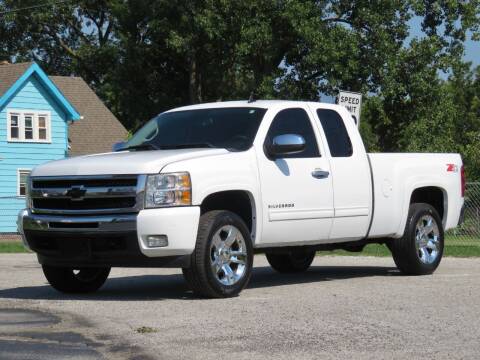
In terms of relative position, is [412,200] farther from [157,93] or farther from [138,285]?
[157,93]

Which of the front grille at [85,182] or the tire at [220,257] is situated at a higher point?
the front grille at [85,182]

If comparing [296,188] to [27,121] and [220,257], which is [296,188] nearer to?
[220,257]

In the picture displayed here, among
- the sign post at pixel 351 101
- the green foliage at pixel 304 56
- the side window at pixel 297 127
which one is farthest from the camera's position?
the green foliage at pixel 304 56

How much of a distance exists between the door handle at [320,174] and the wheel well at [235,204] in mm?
959

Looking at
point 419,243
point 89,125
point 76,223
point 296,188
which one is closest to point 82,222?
point 76,223

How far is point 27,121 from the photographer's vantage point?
4891 centimetres

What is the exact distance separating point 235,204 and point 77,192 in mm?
1659

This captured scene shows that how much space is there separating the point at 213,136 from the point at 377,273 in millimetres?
3692

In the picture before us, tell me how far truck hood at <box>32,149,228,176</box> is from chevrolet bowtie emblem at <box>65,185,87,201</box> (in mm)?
141

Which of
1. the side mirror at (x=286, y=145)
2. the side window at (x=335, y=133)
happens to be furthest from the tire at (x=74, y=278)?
the side window at (x=335, y=133)

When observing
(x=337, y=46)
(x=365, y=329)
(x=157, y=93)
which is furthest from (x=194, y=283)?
(x=157, y=93)

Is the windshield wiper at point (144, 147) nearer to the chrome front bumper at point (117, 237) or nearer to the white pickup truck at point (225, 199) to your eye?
the white pickup truck at point (225, 199)

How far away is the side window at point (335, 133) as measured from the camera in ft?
40.3

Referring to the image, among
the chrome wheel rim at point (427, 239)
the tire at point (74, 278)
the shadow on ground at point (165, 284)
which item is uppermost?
the chrome wheel rim at point (427, 239)
